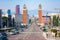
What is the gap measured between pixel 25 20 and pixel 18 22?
3.37 meters

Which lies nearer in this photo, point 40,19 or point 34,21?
point 40,19

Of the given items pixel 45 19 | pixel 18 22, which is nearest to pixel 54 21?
pixel 18 22

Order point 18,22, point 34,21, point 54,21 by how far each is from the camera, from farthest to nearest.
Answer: point 34,21 < point 18,22 < point 54,21

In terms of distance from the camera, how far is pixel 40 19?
2081cm

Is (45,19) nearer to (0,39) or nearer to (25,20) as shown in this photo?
(25,20)

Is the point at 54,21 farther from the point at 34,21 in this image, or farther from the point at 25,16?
the point at 34,21

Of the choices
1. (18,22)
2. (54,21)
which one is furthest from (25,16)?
(54,21)

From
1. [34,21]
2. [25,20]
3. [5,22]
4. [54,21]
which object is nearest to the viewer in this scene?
[5,22]

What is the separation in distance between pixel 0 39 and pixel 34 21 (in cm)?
2129

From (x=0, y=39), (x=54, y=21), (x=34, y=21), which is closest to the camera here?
(x=0, y=39)

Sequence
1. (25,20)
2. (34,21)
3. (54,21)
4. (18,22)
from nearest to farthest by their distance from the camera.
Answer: (54,21) < (18,22) < (25,20) < (34,21)

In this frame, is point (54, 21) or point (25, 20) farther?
point (25, 20)

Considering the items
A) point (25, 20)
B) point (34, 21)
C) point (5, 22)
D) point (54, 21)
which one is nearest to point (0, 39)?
point (5, 22)

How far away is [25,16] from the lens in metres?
20.5
